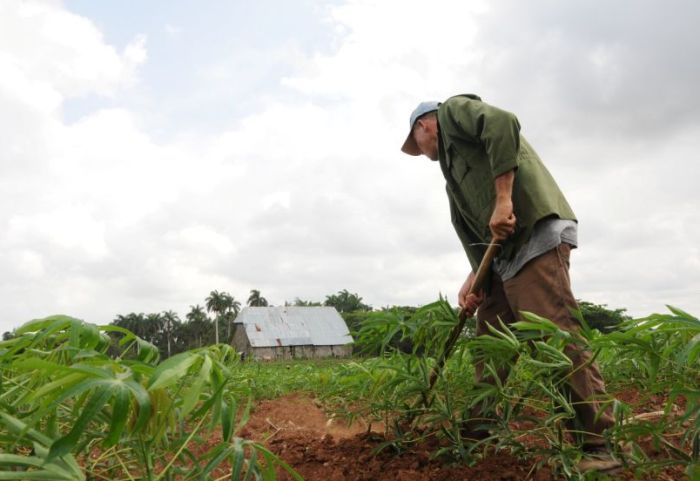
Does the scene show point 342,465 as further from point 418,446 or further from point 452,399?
point 452,399

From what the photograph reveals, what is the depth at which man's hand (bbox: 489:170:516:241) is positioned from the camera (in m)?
2.40

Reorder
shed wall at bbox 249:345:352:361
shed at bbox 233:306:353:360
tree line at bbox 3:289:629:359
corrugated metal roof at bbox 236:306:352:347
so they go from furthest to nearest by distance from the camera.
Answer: tree line at bbox 3:289:629:359 → corrugated metal roof at bbox 236:306:352:347 → shed at bbox 233:306:353:360 → shed wall at bbox 249:345:352:361

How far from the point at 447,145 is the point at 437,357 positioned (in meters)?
1.06

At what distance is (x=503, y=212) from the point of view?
7.88 ft

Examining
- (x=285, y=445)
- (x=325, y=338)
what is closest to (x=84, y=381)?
(x=285, y=445)

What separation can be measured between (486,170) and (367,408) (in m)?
1.18

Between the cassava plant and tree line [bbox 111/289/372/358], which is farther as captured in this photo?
tree line [bbox 111/289/372/358]

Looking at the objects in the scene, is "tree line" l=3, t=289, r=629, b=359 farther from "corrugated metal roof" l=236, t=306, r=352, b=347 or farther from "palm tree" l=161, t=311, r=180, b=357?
"corrugated metal roof" l=236, t=306, r=352, b=347

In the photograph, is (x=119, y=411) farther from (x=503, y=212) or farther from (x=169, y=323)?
(x=169, y=323)

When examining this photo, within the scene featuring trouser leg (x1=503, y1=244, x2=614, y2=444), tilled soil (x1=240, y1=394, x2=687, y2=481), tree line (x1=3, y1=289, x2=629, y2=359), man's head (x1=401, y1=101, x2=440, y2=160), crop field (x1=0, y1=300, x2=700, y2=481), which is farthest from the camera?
tree line (x1=3, y1=289, x2=629, y2=359)

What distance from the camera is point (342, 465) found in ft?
7.50

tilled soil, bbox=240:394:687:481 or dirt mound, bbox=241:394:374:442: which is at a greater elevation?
dirt mound, bbox=241:394:374:442

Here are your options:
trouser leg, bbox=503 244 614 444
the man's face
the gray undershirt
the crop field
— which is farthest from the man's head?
the crop field

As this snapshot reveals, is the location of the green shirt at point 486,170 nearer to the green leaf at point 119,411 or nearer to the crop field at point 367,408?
the crop field at point 367,408
